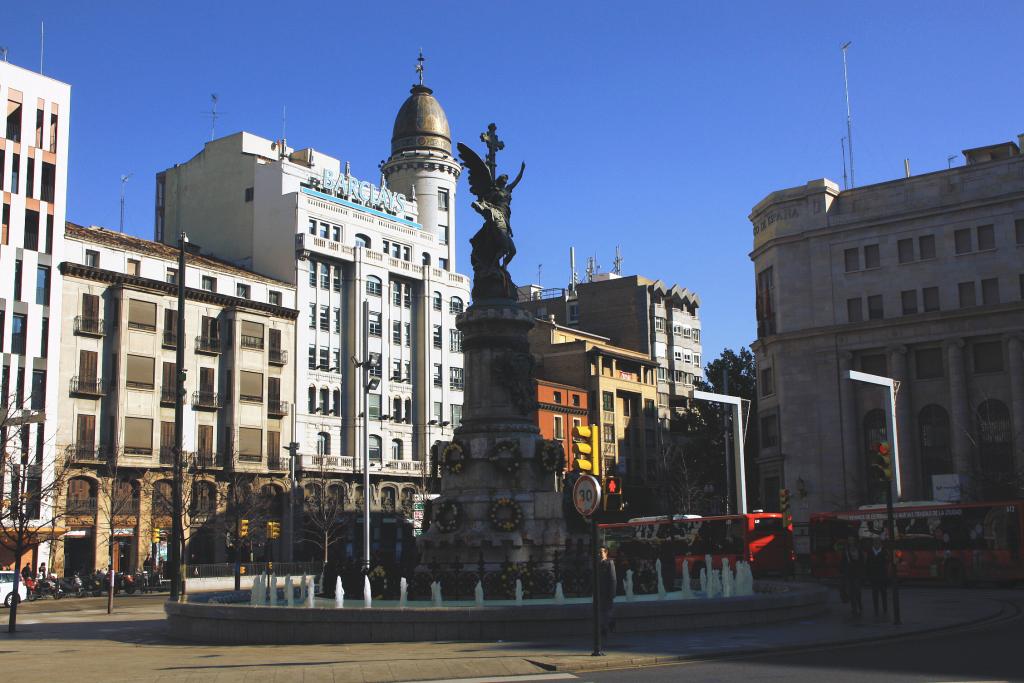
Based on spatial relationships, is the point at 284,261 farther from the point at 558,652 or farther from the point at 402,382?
the point at 558,652

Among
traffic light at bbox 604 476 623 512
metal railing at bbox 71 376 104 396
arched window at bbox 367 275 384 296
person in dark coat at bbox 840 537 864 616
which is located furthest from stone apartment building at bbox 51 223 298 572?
traffic light at bbox 604 476 623 512

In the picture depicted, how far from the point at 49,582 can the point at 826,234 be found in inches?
2005

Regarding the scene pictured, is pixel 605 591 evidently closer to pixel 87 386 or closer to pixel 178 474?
pixel 178 474

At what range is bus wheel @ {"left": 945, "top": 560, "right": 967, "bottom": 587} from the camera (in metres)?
44.9

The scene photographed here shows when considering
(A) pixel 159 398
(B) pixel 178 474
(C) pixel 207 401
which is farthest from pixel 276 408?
(B) pixel 178 474

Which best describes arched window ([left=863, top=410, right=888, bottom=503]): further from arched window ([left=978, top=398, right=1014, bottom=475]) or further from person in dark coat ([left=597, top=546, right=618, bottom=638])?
person in dark coat ([left=597, top=546, right=618, bottom=638])

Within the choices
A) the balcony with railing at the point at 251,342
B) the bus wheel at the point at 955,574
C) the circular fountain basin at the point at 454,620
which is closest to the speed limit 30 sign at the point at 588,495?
the circular fountain basin at the point at 454,620

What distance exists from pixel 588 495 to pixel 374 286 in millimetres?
67310

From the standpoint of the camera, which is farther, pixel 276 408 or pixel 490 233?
pixel 276 408

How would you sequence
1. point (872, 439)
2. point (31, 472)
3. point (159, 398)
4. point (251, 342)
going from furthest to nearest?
point (251, 342)
point (872, 439)
point (159, 398)
point (31, 472)

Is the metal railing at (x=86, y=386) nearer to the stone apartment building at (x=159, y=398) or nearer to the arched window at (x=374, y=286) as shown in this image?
the stone apartment building at (x=159, y=398)

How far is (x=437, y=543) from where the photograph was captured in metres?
30.0

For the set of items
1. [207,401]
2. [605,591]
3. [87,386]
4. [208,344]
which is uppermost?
[208,344]

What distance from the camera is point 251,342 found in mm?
75125
